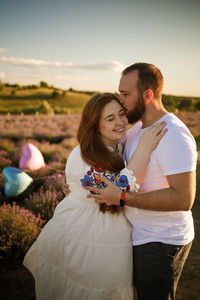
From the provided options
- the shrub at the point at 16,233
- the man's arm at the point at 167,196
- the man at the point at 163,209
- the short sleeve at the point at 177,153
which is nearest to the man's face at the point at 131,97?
the man at the point at 163,209

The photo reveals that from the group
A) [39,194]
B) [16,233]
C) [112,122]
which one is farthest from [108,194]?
[39,194]

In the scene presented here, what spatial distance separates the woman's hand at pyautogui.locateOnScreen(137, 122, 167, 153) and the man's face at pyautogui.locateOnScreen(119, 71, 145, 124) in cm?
38

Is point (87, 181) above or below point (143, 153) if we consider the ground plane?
below

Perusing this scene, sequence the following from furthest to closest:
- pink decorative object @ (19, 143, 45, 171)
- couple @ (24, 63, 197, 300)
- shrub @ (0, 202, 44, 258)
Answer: pink decorative object @ (19, 143, 45, 171) < shrub @ (0, 202, 44, 258) < couple @ (24, 63, 197, 300)

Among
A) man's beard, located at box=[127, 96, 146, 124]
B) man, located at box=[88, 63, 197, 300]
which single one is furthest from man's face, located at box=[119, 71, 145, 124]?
man, located at box=[88, 63, 197, 300]

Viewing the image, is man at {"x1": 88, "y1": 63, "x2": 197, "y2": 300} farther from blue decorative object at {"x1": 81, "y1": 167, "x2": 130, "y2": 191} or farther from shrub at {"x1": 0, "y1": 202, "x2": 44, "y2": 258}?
shrub at {"x1": 0, "y1": 202, "x2": 44, "y2": 258}

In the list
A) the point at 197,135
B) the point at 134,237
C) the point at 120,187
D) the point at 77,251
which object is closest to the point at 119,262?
the point at 134,237

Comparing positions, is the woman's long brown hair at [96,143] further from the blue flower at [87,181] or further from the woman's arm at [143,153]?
the woman's arm at [143,153]

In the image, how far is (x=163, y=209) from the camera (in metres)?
1.96

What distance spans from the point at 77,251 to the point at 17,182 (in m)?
3.96

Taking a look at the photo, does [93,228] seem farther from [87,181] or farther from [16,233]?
[16,233]

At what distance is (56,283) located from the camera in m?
2.31

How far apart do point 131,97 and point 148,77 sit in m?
0.25

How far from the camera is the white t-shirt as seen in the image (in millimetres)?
1887
